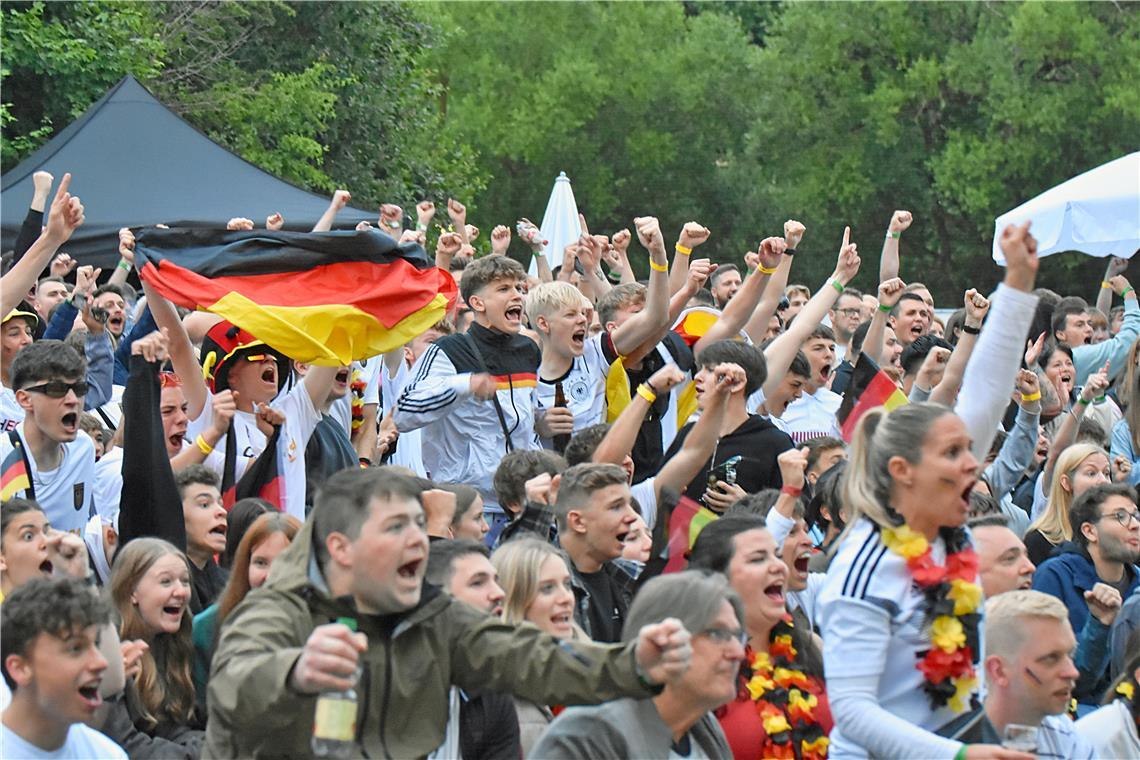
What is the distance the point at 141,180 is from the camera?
15.6 metres

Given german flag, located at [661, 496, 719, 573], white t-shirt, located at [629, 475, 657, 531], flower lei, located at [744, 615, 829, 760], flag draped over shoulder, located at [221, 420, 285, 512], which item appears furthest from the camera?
flag draped over shoulder, located at [221, 420, 285, 512]

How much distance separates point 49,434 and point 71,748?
8.30ft

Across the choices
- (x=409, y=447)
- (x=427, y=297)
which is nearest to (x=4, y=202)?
(x=409, y=447)

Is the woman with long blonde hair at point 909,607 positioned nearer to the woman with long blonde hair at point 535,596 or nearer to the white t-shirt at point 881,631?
the white t-shirt at point 881,631

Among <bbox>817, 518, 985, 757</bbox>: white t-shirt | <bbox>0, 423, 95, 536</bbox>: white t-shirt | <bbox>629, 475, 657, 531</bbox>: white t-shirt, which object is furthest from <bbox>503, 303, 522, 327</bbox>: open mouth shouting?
<bbox>817, 518, 985, 757</bbox>: white t-shirt

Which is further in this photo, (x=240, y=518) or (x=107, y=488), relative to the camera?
(x=107, y=488)

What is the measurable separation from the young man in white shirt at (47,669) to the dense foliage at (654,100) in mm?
14067

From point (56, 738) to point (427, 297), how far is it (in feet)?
14.0

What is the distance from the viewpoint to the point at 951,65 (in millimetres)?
32344

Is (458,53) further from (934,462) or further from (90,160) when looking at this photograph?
(934,462)

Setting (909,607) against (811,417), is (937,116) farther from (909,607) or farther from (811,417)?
(909,607)

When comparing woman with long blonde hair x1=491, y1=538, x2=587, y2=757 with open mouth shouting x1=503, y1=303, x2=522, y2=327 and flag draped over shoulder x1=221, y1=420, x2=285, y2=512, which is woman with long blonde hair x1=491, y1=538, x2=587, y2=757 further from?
open mouth shouting x1=503, y1=303, x2=522, y2=327

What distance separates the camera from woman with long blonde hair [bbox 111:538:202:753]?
5703 mm

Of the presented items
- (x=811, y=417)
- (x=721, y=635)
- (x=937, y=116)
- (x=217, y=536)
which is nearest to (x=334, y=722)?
(x=721, y=635)
